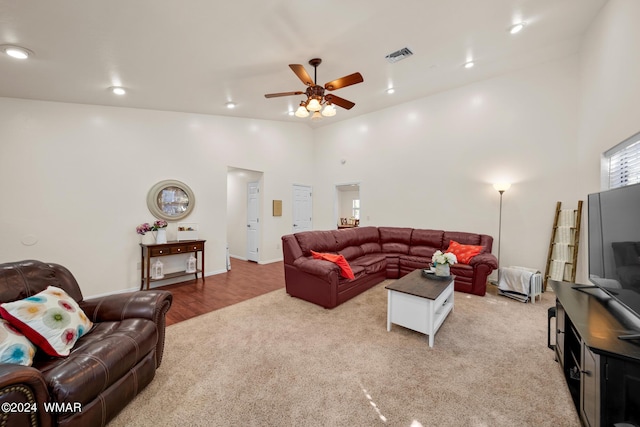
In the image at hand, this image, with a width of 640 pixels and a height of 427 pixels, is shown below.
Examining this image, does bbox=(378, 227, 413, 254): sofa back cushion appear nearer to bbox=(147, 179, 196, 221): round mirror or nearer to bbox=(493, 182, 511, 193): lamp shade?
bbox=(493, 182, 511, 193): lamp shade

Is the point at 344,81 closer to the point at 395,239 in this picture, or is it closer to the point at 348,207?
the point at 395,239

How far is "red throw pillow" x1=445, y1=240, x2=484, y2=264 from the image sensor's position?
427 cm

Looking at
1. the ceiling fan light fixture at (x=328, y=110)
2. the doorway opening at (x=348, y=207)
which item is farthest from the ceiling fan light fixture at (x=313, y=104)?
the doorway opening at (x=348, y=207)

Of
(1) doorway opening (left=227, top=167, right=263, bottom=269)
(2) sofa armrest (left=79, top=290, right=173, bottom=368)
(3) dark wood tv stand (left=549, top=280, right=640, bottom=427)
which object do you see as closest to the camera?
(3) dark wood tv stand (left=549, top=280, right=640, bottom=427)

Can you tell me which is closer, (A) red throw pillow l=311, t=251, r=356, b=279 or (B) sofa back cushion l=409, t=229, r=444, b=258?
(A) red throw pillow l=311, t=251, r=356, b=279

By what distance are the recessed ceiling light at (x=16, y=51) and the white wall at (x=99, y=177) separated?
1.47 m

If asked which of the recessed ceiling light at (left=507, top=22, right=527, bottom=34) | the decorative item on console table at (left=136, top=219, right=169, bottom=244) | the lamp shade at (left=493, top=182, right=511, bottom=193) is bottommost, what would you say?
the decorative item on console table at (left=136, top=219, right=169, bottom=244)

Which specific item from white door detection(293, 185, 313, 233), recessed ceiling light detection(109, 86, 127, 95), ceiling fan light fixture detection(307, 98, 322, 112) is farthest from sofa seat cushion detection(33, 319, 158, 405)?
white door detection(293, 185, 313, 233)

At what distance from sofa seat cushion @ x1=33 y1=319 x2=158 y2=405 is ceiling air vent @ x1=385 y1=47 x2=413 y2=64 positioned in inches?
163

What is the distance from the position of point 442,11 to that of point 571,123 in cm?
305

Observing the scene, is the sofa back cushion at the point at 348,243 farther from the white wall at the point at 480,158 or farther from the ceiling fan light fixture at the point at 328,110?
the ceiling fan light fixture at the point at 328,110

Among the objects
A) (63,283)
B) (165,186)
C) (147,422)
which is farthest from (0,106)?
(147,422)

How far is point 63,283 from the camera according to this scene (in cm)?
200

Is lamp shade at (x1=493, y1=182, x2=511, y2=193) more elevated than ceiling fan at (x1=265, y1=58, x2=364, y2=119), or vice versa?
ceiling fan at (x1=265, y1=58, x2=364, y2=119)
